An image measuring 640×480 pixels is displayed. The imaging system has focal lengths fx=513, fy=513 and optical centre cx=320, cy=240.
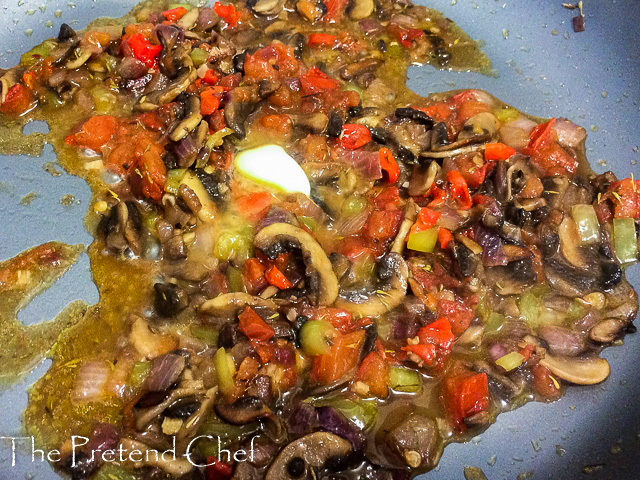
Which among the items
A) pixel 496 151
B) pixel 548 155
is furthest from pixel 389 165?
pixel 548 155

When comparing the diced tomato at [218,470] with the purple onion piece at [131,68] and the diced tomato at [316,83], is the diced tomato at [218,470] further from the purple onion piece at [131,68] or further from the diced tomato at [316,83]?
the purple onion piece at [131,68]

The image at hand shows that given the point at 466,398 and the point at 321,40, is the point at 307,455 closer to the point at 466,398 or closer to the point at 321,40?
the point at 466,398

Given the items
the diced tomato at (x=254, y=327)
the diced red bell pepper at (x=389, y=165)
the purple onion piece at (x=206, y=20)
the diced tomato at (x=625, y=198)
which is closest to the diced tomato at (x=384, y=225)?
the diced red bell pepper at (x=389, y=165)

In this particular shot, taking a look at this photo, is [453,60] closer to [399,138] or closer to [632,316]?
[399,138]

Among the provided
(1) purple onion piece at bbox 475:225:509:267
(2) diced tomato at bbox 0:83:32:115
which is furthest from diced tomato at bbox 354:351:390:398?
(2) diced tomato at bbox 0:83:32:115

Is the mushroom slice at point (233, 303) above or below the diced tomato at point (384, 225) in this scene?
below

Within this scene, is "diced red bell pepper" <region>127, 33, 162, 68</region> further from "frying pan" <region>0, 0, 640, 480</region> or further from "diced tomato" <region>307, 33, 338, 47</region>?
"diced tomato" <region>307, 33, 338, 47</region>
